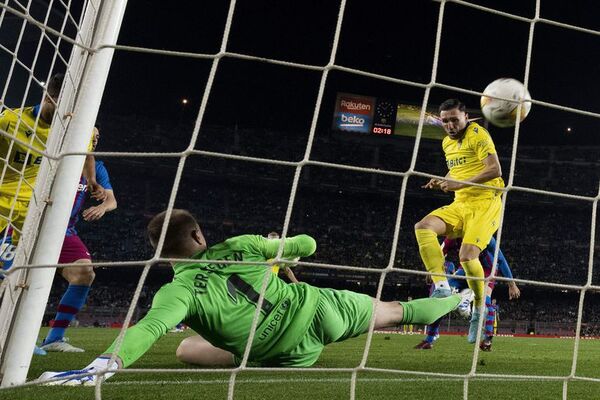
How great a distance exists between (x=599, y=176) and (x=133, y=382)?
23887 millimetres

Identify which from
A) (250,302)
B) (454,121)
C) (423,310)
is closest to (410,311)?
(423,310)

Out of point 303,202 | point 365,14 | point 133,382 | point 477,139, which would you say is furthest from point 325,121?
point 133,382

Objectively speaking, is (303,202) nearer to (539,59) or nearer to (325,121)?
(325,121)

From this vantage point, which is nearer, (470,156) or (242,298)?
(242,298)

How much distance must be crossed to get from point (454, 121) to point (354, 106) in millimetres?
16755

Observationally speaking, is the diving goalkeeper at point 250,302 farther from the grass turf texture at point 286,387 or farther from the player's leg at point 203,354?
the player's leg at point 203,354

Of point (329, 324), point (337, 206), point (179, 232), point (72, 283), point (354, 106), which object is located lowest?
point (72, 283)

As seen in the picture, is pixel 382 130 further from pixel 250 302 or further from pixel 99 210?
pixel 250 302

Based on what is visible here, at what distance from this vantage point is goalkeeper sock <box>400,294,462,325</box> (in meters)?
2.97

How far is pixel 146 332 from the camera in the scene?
76.6 inches

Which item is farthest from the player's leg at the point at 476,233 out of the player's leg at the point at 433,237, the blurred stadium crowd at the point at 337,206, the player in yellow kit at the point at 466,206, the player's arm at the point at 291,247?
the blurred stadium crowd at the point at 337,206

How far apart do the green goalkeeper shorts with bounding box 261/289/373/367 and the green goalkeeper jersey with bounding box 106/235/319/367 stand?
48mm

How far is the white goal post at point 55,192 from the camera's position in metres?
1.96

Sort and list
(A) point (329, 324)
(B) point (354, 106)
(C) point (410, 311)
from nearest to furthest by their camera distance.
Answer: (A) point (329, 324), (C) point (410, 311), (B) point (354, 106)
